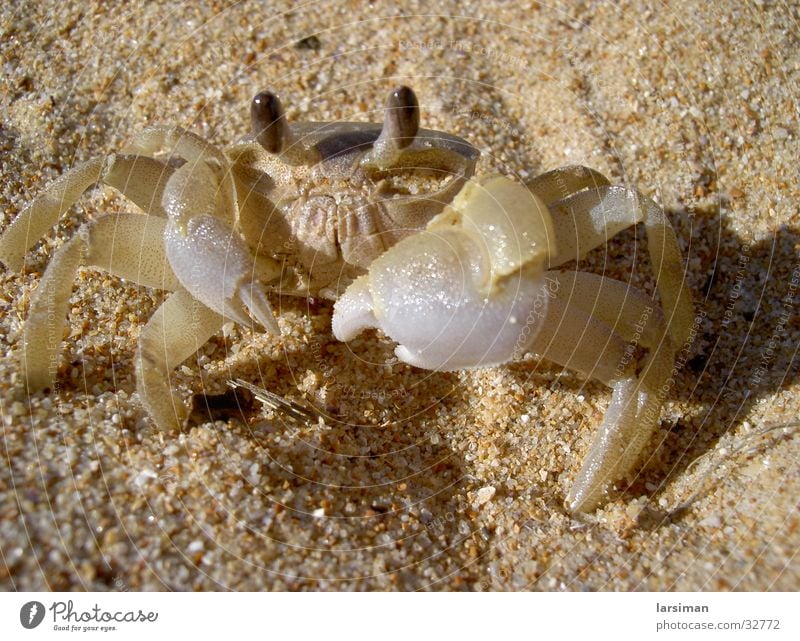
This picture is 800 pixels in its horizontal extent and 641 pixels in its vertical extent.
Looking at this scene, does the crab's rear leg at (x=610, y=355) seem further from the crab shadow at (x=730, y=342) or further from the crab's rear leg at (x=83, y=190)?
the crab's rear leg at (x=83, y=190)

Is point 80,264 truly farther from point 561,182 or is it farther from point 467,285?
point 561,182

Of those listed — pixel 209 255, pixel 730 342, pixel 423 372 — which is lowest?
pixel 730 342

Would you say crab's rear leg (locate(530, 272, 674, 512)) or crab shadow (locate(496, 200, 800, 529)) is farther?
crab shadow (locate(496, 200, 800, 529))

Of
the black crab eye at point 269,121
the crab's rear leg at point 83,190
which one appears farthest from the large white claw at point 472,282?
the crab's rear leg at point 83,190

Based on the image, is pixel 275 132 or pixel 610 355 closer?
pixel 275 132
